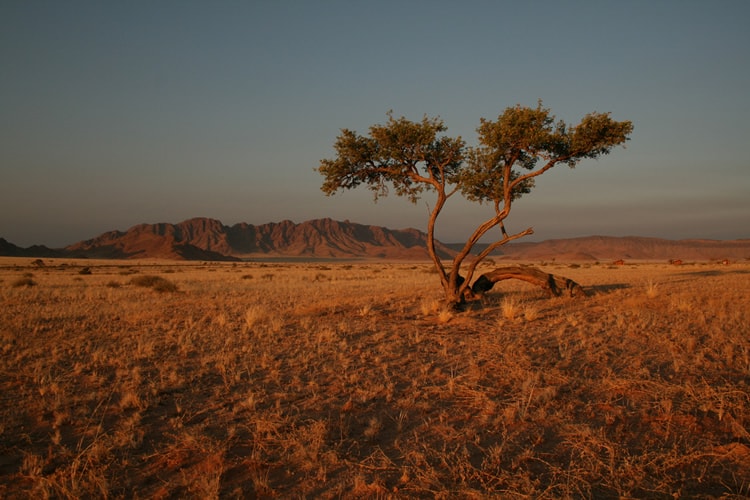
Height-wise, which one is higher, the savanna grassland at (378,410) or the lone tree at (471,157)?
the lone tree at (471,157)

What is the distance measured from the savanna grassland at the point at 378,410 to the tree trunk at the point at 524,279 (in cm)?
474

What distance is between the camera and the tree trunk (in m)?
16.0

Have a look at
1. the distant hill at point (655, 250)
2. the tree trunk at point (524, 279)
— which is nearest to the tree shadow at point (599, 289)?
the tree trunk at point (524, 279)

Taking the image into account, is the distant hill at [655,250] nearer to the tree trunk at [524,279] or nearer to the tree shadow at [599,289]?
the tree shadow at [599,289]

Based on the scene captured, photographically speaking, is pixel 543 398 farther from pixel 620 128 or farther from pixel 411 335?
pixel 620 128

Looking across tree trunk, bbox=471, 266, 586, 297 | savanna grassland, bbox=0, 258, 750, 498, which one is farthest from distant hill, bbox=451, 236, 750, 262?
savanna grassland, bbox=0, 258, 750, 498

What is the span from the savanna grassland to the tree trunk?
4.74 m

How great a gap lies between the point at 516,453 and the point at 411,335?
5.97 metres

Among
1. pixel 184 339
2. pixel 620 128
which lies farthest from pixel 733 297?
pixel 184 339

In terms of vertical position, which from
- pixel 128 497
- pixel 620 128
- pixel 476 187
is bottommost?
pixel 128 497

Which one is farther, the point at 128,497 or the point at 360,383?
the point at 360,383

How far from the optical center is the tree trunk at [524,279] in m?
16.0

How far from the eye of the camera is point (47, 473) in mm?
4137

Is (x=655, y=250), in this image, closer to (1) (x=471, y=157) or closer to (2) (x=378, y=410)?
(1) (x=471, y=157)
